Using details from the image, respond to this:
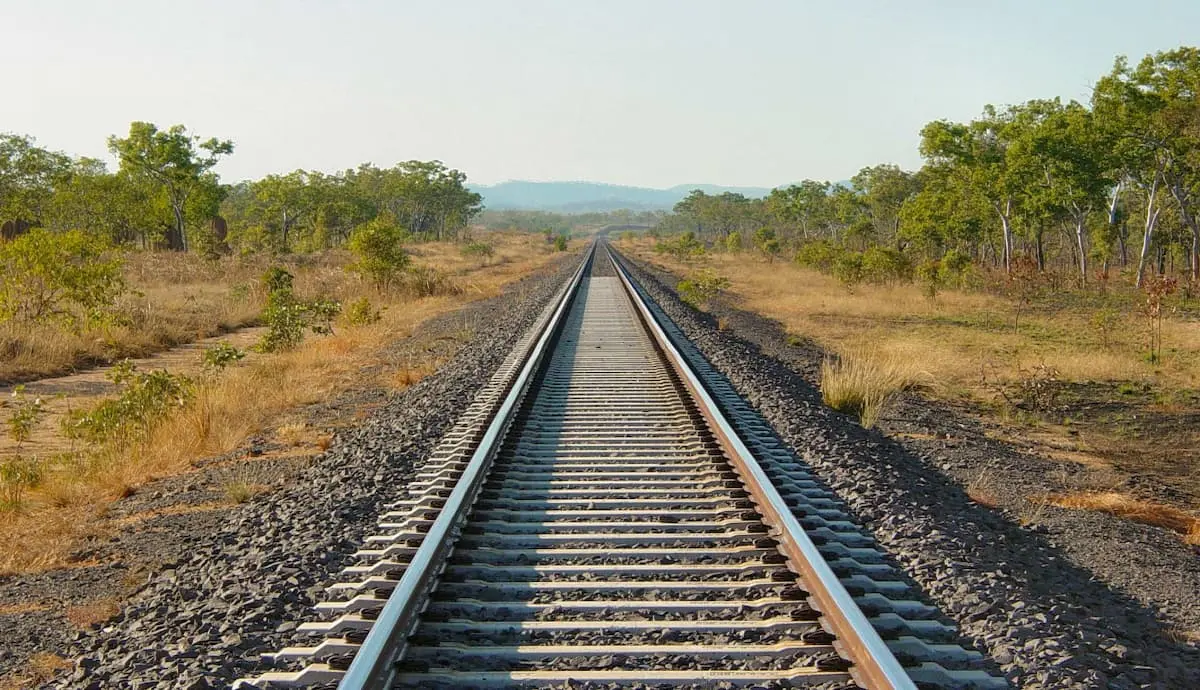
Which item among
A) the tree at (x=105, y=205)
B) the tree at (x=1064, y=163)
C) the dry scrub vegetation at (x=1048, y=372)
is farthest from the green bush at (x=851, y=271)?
the tree at (x=105, y=205)

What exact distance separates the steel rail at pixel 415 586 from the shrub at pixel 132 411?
4.57 m

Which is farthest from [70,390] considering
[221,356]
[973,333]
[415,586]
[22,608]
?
[973,333]

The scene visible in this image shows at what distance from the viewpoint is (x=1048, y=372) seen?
1146 centimetres

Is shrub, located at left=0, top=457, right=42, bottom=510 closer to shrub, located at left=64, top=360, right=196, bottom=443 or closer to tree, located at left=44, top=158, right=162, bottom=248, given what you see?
shrub, located at left=64, top=360, right=196, bottom=443

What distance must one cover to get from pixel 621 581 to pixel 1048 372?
9.21 m

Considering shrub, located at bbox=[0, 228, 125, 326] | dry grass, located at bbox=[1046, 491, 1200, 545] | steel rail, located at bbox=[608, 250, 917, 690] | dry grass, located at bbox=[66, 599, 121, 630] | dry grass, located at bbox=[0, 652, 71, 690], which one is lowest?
dry grass, located at bbox=[1046, 491, 1200, 545]

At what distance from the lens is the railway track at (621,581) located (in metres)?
3.34

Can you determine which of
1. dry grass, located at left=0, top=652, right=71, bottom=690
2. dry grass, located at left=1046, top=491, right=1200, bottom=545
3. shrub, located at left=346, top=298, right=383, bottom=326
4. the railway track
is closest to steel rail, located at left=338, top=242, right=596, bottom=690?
the railway track

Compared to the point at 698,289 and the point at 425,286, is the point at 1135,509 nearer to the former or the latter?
the point at 698,289

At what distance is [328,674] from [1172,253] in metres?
54.5

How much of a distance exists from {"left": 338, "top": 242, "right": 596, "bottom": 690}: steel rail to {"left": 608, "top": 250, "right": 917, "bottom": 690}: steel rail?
5.59 ft

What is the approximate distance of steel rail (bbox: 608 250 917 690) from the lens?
3109 millimetres

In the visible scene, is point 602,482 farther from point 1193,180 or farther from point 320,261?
point 320,261

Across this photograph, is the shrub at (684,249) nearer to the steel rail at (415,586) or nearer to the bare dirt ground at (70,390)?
the bare dirt ground at (70,390)
